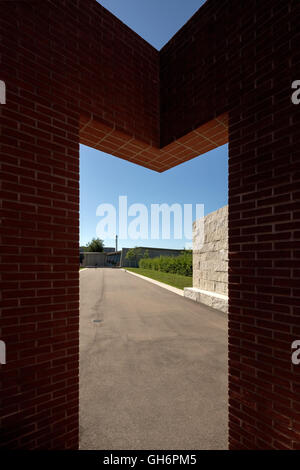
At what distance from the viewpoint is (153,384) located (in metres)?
3.73

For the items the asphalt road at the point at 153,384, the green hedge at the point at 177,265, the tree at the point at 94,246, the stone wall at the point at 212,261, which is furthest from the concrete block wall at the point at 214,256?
the tree at the point at 94,246

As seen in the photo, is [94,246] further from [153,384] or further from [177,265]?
[153,384]

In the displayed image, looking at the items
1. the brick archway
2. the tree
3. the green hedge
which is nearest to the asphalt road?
the brick archway

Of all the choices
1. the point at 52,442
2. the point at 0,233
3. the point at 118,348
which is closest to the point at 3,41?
the point at 0,233

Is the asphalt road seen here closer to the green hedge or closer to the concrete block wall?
the concrete block wall

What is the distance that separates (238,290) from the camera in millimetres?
2289

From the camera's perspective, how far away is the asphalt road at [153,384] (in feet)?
8.64

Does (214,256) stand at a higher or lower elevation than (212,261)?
higher

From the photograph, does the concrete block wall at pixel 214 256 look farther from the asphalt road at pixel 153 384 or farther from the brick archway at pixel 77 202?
the brick archway at pixel 77 202

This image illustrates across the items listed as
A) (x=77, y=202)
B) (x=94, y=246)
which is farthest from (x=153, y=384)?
(x=94, y=246)

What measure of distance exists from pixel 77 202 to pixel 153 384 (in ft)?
10.5

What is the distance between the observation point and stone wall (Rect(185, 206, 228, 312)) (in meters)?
9.28

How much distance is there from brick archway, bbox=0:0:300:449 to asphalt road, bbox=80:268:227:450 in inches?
23.9

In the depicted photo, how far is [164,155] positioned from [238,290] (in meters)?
2.33
